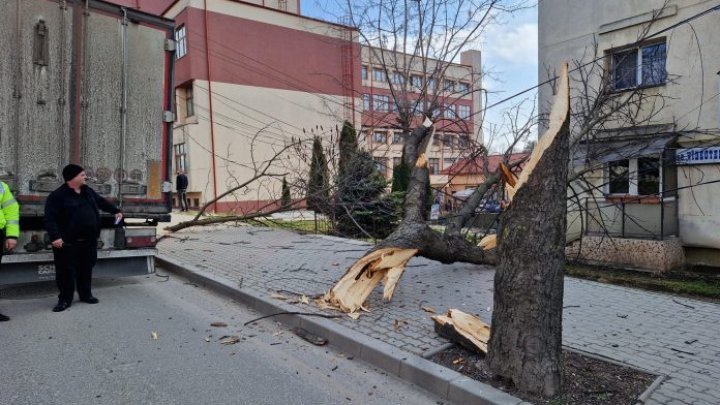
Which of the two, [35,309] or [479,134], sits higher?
[479,134]

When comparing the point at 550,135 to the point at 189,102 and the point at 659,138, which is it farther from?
the point at 189,102

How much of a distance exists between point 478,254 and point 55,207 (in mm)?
5554

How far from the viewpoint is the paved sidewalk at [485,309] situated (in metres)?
3.94

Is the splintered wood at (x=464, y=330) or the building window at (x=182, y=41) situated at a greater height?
the building window at (x=182, y=41)

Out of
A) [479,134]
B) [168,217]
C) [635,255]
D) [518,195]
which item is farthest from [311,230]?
[518,195]

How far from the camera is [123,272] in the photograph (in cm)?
662

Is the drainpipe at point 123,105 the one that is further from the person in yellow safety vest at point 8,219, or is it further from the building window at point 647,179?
the building window at point 647,179

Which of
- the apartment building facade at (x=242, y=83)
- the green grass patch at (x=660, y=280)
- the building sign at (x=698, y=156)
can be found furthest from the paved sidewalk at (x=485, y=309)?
the apartment building facade at (x=242, y=83)

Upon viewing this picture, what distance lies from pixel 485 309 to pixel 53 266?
5152 millimetres

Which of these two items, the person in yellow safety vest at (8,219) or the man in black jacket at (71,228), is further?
the man in black jacket at (71,228)

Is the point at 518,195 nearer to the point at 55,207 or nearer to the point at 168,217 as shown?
the point at 55,207

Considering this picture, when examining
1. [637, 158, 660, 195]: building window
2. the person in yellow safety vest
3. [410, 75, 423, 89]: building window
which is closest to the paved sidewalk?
the person in yellow safety vest

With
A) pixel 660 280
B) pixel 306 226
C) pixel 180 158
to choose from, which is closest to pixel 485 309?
pixel 660 280

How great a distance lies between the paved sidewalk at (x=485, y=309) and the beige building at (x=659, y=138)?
317cm
